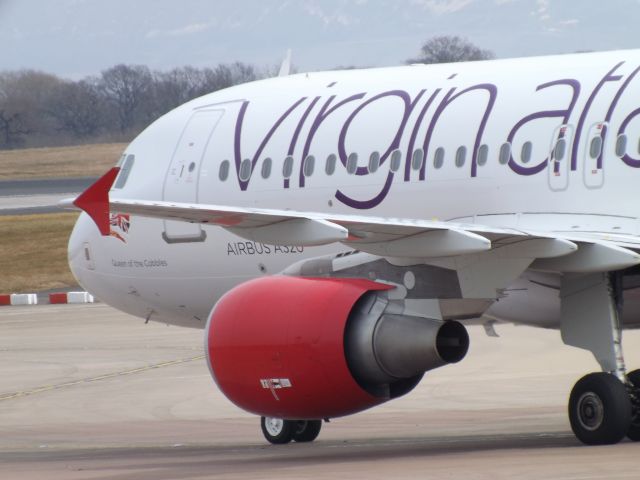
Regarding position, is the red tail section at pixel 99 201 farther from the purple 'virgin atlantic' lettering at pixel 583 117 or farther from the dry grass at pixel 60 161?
the dry grass at pixel 60 161

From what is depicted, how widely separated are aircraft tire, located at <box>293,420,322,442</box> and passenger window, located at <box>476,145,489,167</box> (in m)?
3.97

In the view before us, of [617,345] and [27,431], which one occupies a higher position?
[617,345]

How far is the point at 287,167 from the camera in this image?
17000mm

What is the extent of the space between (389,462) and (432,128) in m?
3.62

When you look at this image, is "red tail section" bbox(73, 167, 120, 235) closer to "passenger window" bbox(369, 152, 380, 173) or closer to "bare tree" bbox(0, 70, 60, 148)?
"passenger window" bbox(369, 152, 380, 173)

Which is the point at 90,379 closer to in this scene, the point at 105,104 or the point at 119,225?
the point at 119,225

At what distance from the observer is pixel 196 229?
17.7 m

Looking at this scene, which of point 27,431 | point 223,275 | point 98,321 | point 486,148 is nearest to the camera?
point 486,148

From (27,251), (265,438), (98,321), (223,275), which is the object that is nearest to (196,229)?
(223,275)

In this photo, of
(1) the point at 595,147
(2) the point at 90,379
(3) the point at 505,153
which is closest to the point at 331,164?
(3) the point at 505,153

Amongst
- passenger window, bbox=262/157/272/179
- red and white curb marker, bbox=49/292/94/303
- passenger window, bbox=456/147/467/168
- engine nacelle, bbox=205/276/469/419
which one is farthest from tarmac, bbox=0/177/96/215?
engine nacelle, bbox=205/276/469/419

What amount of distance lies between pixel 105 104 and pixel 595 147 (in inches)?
3682

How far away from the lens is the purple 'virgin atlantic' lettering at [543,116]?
571 inches

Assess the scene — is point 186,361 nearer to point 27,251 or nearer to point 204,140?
point 204,140
